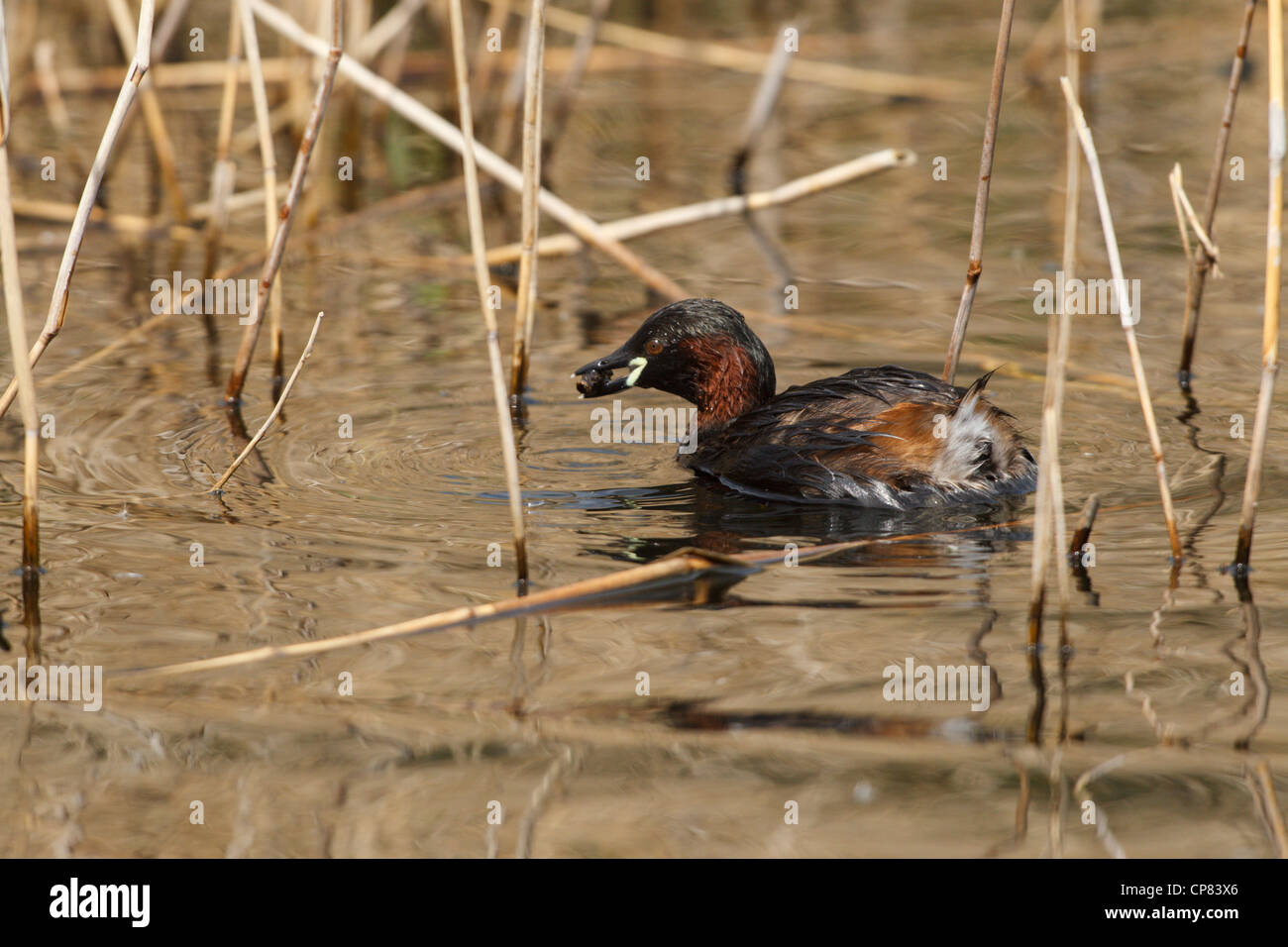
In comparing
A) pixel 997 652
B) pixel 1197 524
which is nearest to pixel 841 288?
pixel 1197 524

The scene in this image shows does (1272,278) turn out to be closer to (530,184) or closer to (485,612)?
(485,612)

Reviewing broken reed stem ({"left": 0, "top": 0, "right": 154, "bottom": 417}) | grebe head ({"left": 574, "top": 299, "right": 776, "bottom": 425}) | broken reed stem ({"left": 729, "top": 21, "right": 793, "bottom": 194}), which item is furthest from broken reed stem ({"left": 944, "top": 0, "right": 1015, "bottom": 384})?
broken reed stem ({"left": 729, "top": 21, "right": 793, "bottom": 194})


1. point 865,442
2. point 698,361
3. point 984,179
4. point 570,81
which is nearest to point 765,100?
point 570,81

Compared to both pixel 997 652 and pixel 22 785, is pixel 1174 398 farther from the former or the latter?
pixel 22 785

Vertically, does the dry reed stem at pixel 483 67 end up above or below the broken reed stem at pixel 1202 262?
above

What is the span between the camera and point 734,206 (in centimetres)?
841

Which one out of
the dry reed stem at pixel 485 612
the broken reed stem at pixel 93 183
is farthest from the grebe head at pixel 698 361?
the broken reed stem at pixel 93 183

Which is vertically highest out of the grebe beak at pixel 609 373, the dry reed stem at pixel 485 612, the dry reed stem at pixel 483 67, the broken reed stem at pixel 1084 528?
the dry reed stem at pixel 483 67

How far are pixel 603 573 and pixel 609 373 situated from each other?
1715 millimetres

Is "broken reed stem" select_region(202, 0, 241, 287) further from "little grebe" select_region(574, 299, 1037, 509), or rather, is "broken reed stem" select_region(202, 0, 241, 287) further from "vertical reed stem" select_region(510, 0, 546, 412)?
"little grebe" select_region(574, 299, 1037, 509)

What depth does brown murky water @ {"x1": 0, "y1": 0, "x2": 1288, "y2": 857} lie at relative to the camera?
3.77 meters

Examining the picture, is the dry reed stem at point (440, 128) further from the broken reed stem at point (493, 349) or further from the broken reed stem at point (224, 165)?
the broken reed stem at point (493, 349)

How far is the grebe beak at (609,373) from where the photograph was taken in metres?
6.73

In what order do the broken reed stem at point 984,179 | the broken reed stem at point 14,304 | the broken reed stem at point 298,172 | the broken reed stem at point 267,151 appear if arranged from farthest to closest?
the broken reed stem at point 267,151
the broken reed stem at point 298,172
the broken reed stem at point 984,179
the broken reed stem at point 14,304
